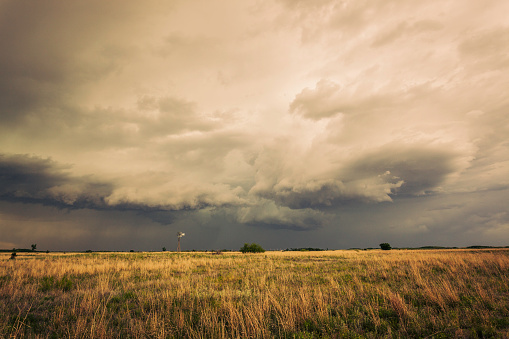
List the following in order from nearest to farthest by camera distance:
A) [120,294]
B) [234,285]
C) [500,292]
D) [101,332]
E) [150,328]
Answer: [101,332] < [150,328] < [500,292] < [120,294] < [234,285]

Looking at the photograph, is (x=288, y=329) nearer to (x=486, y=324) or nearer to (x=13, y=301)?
(x=486, y=324)

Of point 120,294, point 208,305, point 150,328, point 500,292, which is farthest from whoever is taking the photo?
point 120,294

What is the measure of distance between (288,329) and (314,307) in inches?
73.6

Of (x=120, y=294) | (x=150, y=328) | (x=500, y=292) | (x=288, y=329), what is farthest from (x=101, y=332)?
(x=500, y=292)

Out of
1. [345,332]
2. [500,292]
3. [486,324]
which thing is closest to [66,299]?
[345,332]

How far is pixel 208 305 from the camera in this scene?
821cm

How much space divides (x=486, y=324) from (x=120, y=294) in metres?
12.8

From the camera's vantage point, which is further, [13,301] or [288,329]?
[13,301]

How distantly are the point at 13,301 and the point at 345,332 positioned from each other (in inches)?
495

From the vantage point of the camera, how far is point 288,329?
6164 mm

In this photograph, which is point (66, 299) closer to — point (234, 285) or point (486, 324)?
point (234, 285)

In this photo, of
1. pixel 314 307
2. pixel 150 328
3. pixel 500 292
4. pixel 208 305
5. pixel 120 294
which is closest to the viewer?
pixel 150 328

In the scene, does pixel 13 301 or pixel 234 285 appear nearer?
pixel 13 301

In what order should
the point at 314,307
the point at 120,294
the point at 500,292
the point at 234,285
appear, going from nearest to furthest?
the point at 314,307 → the point at 500,292 → the point at 120,294 → the point at 234,285
